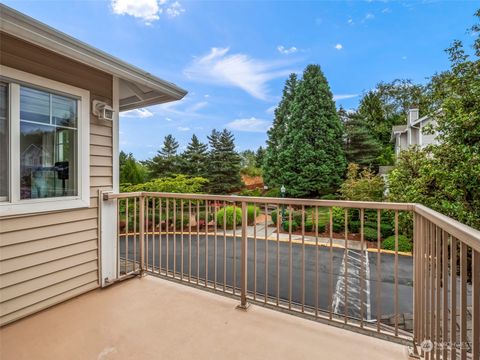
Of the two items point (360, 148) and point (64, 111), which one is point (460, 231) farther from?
point (360, 148)

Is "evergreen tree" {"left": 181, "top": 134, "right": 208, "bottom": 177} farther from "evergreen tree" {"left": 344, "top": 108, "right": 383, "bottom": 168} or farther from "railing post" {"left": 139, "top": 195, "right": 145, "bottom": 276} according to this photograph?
"railing post" {"left": 139, "top": 195, "right": 145, "bottom": 276}

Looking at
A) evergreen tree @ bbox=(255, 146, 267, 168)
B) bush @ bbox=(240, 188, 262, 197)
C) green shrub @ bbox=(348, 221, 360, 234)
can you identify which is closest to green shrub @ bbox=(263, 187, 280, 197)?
bush @ bbox=(240, 188, 262, 197)

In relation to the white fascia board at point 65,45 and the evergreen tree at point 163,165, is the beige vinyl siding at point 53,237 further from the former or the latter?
the evergreen tree at point 163,165

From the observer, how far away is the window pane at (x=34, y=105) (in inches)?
89.0

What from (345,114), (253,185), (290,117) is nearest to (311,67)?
(290,117)

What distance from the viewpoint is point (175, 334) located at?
6.77 feet

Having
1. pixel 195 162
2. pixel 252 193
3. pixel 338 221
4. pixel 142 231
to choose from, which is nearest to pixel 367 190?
pixel 338 221

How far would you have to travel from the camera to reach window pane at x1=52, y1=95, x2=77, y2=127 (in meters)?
2.51

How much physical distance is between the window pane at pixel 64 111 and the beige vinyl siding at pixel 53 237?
0.17 m

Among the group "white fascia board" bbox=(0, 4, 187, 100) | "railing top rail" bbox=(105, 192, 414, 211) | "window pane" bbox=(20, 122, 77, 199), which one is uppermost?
"white fascia board" bbox=(0, 4, 187, 100)

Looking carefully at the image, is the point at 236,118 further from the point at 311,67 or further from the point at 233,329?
the point at 233,329

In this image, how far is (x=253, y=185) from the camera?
1764cm

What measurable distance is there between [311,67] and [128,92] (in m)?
12.8

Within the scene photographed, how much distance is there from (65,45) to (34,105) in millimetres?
680
